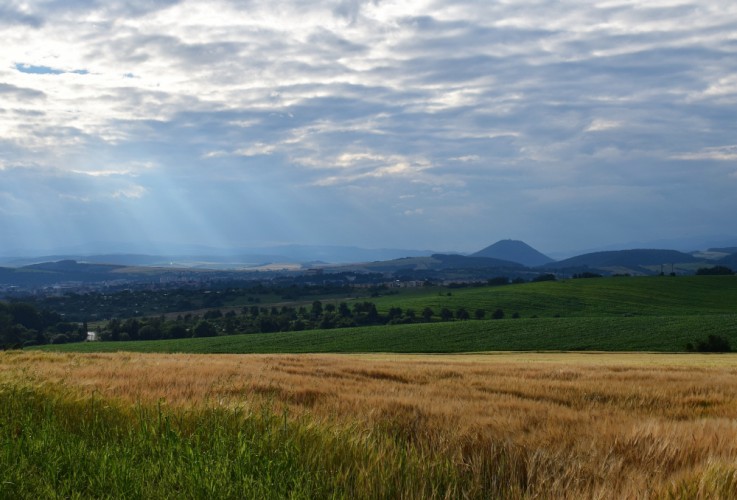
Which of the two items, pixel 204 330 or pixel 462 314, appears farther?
pixel 462 314

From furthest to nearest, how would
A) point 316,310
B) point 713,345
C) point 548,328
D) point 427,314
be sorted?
point 316,310
point 427,314
point 548,328
point 713,345

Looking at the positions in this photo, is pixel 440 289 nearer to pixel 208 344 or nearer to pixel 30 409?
pixel 208 344

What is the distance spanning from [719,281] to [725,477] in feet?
442

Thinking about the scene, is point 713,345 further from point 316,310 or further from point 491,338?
point 316,310

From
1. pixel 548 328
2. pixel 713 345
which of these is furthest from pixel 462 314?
pixel 713 345

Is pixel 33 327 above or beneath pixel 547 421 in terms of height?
beneath

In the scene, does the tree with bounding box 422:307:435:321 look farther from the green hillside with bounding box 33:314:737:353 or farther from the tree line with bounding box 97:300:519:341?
the green hillside with bounding box 33:314:737:353

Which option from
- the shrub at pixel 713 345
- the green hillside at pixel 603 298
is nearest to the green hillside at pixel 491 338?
the shrub at pixel 713 345

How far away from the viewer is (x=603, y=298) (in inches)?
4262

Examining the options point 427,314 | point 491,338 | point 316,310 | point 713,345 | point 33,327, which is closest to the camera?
point 713,345

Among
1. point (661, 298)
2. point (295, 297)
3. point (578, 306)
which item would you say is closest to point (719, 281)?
point (661, 298)

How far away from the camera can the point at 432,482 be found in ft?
13.1

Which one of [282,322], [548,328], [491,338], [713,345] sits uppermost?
[713,345]

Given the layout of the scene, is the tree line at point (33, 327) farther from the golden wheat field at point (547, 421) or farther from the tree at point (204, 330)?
the golden wheat field at point (547, 421)
